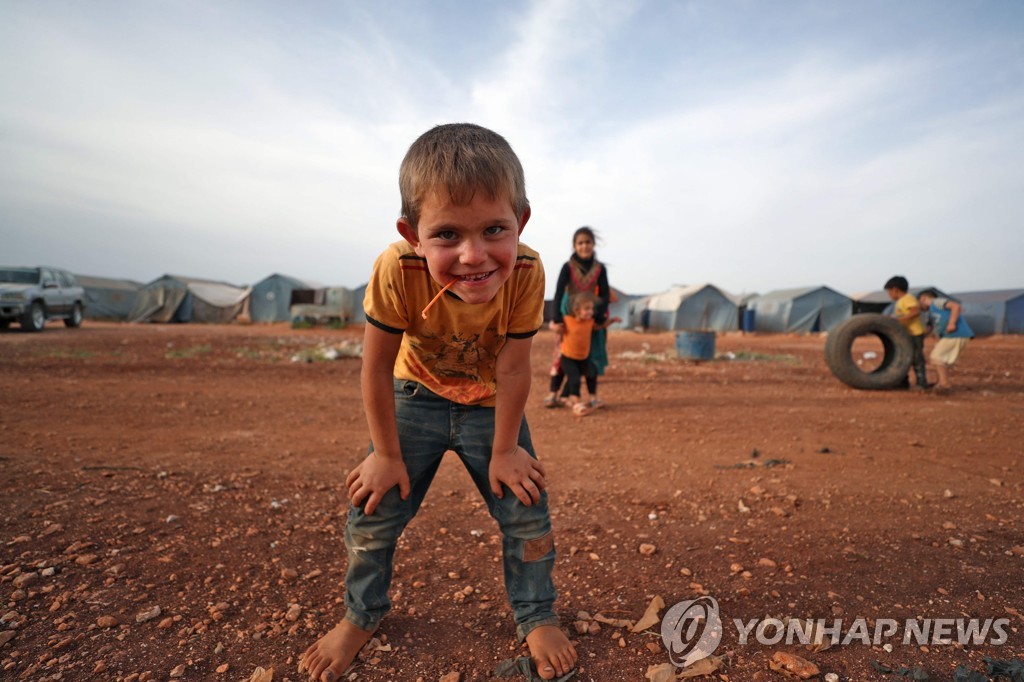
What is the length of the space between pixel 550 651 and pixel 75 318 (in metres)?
19.9

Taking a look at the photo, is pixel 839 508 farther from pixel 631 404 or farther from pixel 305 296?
pixel 305 296

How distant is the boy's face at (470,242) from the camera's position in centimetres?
147

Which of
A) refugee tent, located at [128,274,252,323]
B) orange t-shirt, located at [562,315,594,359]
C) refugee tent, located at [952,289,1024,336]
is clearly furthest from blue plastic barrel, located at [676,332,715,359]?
refugee tent, located at [128,274,252,323]

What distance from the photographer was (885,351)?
302 inches

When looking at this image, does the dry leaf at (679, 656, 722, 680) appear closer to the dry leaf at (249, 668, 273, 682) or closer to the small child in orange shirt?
the dry leaf at (249, 668, 273, 682)

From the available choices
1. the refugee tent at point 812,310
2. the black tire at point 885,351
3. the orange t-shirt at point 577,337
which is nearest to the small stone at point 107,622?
the orange t-shirt at point 577,337

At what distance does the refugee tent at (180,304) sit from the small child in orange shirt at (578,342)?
25.9 meters

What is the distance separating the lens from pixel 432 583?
7.32ft

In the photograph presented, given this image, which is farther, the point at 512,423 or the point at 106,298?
the point at 106,298

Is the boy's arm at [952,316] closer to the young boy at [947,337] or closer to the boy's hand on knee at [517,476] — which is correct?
the young boy at [947,337]

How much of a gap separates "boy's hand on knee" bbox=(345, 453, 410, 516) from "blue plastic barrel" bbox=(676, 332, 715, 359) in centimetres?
1053

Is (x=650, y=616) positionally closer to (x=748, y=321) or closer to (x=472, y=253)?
(x=472, y=253)

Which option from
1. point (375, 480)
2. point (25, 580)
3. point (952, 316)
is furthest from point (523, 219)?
point (952, 316)

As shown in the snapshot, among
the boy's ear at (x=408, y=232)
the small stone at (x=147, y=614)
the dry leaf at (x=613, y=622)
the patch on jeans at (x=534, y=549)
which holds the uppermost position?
the boy's ear at (x=408, y=232)
